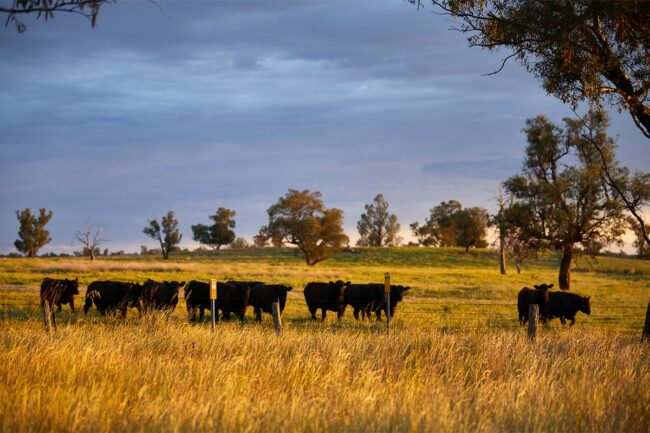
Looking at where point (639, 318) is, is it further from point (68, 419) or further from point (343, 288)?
point (68, 419)

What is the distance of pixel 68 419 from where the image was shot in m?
7.77

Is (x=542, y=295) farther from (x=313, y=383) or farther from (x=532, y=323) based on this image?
(x=313, y=383)

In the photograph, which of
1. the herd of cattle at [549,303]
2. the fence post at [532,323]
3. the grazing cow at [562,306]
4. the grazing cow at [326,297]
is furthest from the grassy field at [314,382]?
the grazing cow at [562,306]

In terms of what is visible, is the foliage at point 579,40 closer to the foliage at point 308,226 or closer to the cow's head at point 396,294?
the cow's head at point 396,294

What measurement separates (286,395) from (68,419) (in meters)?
2.79

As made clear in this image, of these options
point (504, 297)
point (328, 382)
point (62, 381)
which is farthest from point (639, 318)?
point (62, 381)

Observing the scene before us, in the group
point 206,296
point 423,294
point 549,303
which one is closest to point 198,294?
point 206,296

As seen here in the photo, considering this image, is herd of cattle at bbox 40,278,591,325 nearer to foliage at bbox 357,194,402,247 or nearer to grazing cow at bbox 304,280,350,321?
grazing cow at bbox 304,280,350,321

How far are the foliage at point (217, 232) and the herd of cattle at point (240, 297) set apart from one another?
9471cm

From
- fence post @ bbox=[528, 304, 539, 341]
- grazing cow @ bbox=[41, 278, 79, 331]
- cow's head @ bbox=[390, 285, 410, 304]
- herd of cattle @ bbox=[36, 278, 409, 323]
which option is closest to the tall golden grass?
fence post @ bbox=[528, 304, 539, 341]

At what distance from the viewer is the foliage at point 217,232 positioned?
118250 millimetres

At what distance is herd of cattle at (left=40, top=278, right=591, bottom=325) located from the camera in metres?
22.3

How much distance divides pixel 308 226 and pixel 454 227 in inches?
1702

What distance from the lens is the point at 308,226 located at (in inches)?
3083
